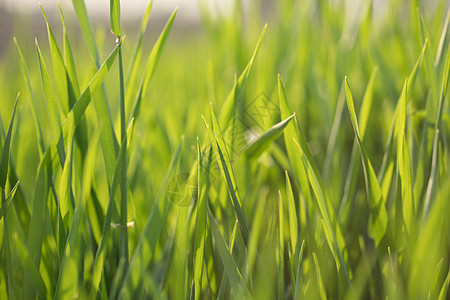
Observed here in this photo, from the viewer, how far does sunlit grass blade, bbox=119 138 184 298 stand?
26 centimetres

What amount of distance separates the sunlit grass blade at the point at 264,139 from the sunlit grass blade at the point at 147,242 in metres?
0.06

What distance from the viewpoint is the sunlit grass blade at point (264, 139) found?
0.28m

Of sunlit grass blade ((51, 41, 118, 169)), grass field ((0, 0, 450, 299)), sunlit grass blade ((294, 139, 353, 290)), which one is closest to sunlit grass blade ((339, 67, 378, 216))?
grass field ((0, 0, 450, 299))

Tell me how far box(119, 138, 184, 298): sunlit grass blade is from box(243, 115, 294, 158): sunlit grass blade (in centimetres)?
6

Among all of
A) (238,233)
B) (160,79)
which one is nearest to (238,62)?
(160,79)

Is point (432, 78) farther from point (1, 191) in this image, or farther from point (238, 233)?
point (1, 191)

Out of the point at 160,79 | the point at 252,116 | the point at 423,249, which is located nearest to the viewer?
the point at 423,249

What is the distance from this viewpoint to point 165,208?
0.97 feet

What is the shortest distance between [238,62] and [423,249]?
0.51 metres

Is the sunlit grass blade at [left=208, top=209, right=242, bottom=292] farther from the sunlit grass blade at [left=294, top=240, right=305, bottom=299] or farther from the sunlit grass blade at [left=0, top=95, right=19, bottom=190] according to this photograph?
the sunlit grass blade at [left=0, top=95, right=19, bottom=190]

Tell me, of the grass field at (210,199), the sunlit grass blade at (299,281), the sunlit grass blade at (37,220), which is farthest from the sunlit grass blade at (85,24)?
the sunlit grass blade at (299,281)

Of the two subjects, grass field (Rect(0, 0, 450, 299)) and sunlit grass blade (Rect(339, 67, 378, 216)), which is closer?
grass field (Rect(0, 0, 450, 299))

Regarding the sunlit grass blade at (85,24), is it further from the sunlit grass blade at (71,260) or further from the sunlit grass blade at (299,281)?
the sunlit grass blade at (299,281)

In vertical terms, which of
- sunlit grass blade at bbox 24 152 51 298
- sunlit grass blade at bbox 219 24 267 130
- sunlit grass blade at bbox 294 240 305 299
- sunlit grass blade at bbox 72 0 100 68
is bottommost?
sunlit grass blade at bbox 294 240 305 299
